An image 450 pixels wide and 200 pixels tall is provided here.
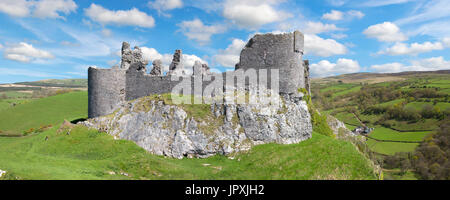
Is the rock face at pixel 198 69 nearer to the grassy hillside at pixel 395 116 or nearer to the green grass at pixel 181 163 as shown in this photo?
the green grass at pixel 181 163

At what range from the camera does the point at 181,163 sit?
14.2m

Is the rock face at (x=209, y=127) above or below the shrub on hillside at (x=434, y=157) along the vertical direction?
above

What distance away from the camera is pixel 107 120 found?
18.6 meters

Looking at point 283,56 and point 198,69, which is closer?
point 283,56

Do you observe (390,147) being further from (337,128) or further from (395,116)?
(337,128)

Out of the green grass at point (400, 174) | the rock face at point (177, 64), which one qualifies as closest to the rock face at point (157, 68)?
the rock face at point (177, 64)

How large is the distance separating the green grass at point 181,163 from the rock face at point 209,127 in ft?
2.16

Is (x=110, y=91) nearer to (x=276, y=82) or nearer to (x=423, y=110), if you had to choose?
(x=276, y=82)

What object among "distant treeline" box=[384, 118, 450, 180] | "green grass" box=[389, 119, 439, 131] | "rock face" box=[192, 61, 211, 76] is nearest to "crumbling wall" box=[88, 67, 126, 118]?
"rock face" box=[192, 61, 211, 76]

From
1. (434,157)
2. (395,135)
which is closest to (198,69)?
(434,157)

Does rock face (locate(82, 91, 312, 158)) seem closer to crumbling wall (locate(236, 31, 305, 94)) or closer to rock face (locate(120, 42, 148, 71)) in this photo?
crumbling wall (locate(236, 31, 305, 94))

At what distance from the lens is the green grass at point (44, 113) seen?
32062 millimetres

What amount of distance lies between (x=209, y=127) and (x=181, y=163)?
3.11 m
